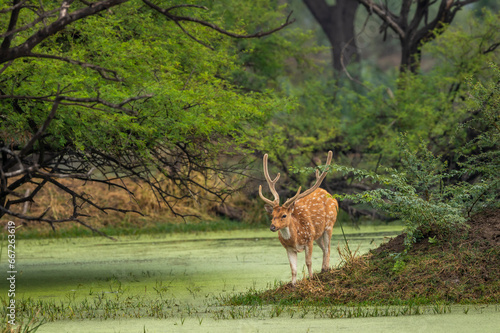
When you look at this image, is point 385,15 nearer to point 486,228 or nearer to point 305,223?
point 486,228

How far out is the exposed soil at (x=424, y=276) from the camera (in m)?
8.89

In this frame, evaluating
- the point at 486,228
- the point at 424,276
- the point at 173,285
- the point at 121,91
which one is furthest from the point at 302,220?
the point at 121,91

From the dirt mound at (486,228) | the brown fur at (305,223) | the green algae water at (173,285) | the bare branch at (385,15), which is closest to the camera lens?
the green algae water at (173,285)

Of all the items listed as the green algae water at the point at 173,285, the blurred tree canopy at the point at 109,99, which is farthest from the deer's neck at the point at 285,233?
the blurred tree canopy at the point at 109,99

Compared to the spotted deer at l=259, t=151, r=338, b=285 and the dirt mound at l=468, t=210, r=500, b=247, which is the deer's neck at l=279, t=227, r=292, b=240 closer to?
the spotted deer at l=259, t=151, r=338, b=285

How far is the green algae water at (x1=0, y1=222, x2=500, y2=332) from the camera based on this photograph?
25.9ft

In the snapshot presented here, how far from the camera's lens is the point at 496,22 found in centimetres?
2191

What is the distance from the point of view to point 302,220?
31.8 ft

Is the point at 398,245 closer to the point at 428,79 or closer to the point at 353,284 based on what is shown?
the point at 353,284

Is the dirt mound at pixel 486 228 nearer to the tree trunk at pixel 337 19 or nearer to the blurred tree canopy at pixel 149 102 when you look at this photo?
the blurred tree canopy at pixel 149 102

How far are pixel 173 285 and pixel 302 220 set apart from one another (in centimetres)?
288

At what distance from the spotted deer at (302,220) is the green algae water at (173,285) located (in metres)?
0.44

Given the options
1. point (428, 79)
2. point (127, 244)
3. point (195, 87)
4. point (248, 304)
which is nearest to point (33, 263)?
point (127, 244)

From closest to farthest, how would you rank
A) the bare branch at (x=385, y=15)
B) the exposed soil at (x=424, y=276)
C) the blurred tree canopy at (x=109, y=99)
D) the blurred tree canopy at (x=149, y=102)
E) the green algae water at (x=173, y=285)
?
the green algae water at (x=173, y=285)
the blurred tree canopy at (x=149, y=102)
the exposed soil at (x=424, y=276)
the blurred tree canopy at (x=109, y=99)
the bare branch at (x=385, y=15)
